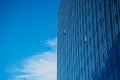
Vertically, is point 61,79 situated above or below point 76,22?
below

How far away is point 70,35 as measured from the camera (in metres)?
78.6

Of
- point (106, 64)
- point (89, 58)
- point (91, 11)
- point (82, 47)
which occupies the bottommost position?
point (106, 64)

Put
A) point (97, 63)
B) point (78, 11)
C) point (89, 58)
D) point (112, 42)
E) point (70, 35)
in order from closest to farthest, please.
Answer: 1. point (112, 42)
2. point (97, 63)
3. point (89, 58)
4. point (78, 11)
5. point (70, 35)

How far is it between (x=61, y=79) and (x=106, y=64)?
44.0 m

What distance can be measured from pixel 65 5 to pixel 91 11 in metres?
30.8

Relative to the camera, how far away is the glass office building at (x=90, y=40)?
142ft

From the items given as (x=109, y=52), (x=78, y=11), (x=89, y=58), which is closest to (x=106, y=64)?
(x=109, y=52)

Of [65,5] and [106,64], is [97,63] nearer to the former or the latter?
[106,64]

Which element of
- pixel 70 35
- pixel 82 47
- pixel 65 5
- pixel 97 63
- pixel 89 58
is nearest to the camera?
pixel 97 63

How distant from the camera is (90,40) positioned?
5656 cm

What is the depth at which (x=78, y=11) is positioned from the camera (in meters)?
70.4

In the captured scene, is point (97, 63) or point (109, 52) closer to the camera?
point (109, 52)

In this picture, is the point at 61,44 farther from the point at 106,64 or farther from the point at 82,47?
the point at 106,64

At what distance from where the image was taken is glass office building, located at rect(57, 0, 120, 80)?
43188 millimetres
